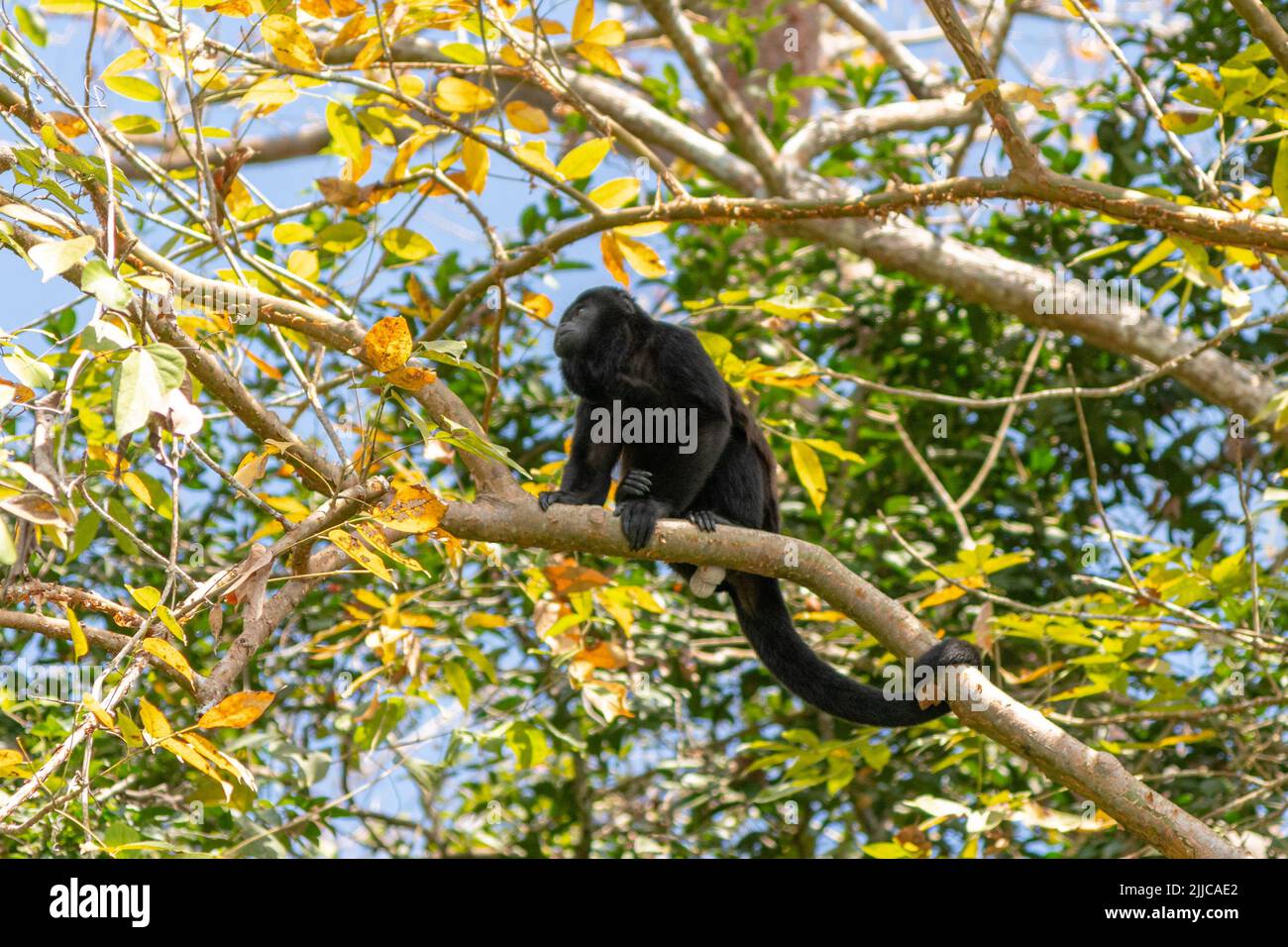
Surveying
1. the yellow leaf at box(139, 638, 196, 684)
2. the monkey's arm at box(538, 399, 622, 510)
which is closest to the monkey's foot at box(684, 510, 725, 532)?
the monkey's arm at box(538, 399, 622, 510)

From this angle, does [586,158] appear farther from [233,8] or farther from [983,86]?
[983,86]

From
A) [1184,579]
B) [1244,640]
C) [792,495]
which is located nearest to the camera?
[1184,579]

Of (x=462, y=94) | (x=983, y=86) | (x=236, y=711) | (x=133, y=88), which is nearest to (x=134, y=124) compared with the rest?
(x=133, y=88)

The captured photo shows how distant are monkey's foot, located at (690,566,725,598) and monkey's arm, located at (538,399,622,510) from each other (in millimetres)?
415

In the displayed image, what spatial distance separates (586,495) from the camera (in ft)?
13.7

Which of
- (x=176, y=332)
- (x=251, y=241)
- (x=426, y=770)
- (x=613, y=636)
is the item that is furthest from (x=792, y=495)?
(x=176, y=332)

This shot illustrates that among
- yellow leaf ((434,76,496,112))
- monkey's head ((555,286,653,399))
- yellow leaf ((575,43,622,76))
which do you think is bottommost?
monkey's head ((555,286,653,399))

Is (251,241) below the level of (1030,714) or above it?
above

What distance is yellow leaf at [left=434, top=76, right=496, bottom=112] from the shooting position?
3.63 m

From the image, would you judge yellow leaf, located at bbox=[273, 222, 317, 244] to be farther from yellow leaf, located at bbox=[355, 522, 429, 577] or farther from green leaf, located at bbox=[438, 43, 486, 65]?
yellow leaf, located at bbox=[355, 522, 429, 577]

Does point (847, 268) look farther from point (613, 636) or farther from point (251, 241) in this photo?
point (251, 241)

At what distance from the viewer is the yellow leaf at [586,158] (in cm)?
357

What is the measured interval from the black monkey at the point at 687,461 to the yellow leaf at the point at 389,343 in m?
1.14

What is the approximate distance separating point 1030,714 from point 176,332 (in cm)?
213
